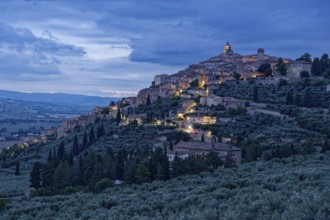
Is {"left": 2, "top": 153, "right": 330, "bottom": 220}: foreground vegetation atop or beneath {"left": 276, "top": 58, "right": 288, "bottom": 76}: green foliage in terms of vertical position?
beneath

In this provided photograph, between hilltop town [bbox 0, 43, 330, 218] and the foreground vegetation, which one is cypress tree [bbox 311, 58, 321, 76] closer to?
hilltop town [bbox 0, 43, 330, 218]

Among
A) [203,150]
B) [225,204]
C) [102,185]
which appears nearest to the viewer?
[225,204]

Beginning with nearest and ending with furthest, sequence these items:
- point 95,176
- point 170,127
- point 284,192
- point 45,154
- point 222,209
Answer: point 222,209 → point 284,192 → point 95,176 → point 170,127 → point 45,154

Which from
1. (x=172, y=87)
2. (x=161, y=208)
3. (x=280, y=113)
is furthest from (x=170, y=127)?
(x=161, y=208)

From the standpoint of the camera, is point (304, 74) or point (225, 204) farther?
point (304, 74)

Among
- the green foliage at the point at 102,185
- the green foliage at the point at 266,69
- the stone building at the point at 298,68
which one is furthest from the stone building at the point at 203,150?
the green foliage at the point at 266,69

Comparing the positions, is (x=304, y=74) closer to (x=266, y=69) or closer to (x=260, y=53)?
(x=266, y=69)

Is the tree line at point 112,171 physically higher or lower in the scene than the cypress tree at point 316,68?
lower

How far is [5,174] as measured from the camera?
165 feet

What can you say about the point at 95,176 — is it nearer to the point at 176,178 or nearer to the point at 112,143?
the point at 176,178

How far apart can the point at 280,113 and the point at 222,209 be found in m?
44.1

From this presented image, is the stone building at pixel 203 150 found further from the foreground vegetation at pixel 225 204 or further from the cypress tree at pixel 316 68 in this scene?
the cypress tree at pixel 316 68

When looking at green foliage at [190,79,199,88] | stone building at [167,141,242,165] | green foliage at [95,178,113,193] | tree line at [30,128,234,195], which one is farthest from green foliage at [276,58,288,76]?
green foliage at [95,178,113,193]

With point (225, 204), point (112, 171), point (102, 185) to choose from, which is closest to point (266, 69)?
point (112, 171)
